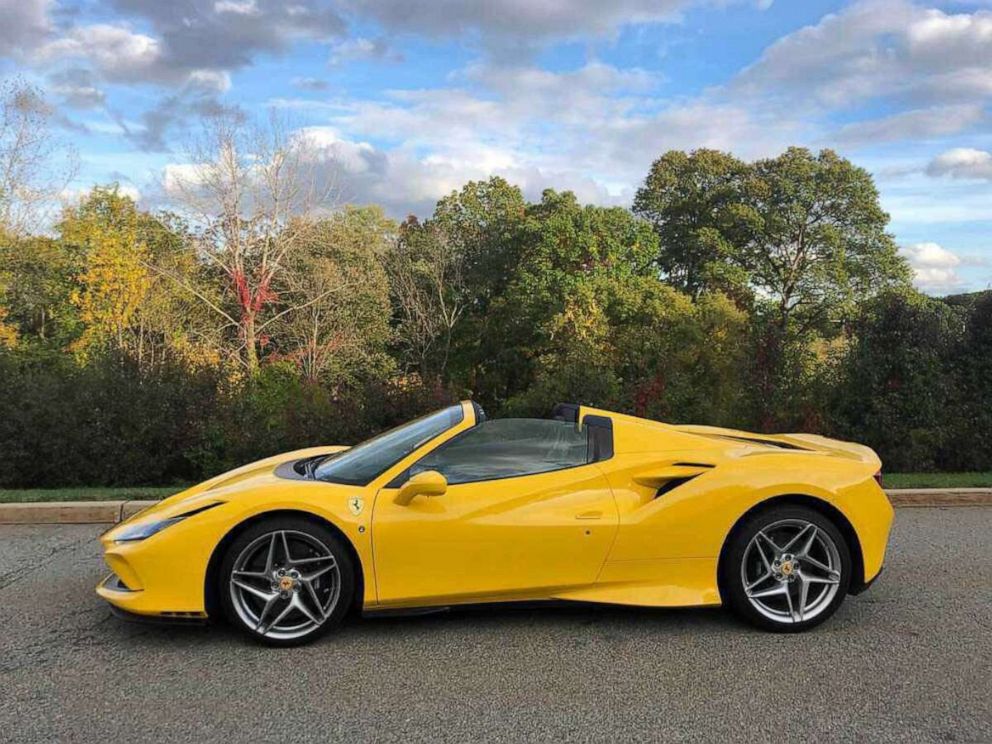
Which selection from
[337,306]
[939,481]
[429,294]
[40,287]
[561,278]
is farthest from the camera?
[429,294]

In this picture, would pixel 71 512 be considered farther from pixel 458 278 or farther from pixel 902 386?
pixel 458 278

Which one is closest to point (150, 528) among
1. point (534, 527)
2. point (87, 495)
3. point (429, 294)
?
point (534, 527)

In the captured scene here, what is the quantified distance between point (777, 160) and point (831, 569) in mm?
39290

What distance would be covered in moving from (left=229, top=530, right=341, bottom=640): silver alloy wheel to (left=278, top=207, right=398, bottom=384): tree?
1127 inches

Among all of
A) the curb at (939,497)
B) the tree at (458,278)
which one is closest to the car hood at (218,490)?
the curb at (939,497)

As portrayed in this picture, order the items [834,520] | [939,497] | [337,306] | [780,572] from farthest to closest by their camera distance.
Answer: [337,306]
[939,497]
[834,520]
[780,572]

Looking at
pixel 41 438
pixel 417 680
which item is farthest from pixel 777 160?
pixel 417 680

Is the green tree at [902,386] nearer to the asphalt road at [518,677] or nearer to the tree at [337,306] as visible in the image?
the asphalt road at [518,677]

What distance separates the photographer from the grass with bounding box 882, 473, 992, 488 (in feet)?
26.9

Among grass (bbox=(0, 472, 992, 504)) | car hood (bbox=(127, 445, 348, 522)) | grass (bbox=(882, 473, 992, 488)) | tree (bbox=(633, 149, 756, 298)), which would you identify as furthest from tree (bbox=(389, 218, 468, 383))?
car hood (bbox=(127, 445, 348, 522))

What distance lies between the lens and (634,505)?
4023 millimetres

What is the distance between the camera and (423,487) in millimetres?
3768

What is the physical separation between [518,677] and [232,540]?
5.29 feet

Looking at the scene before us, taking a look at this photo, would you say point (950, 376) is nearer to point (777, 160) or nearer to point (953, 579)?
point (953, 579)
